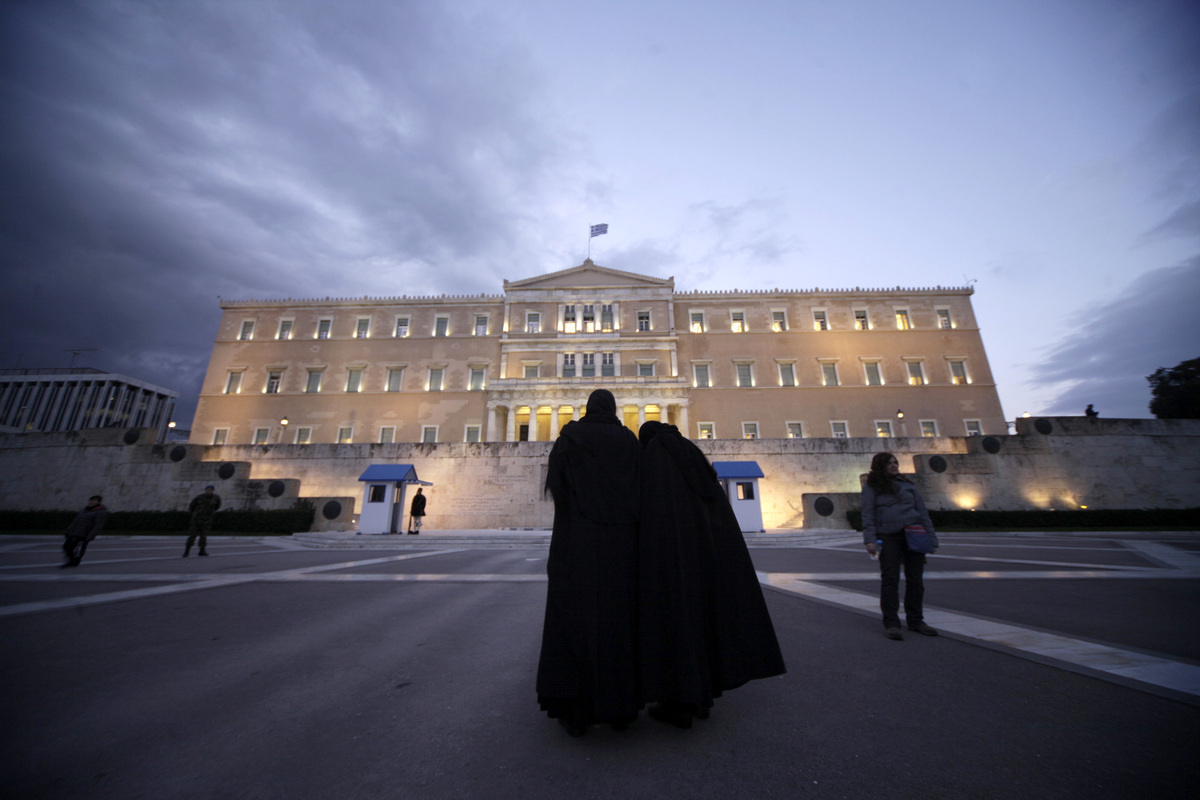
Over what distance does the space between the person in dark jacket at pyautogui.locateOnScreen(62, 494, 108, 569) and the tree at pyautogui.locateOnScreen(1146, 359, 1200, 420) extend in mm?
49603

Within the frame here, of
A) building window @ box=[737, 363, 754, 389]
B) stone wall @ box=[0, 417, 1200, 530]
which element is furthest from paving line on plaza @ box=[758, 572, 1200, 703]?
building window @ box=[737, 363, 754, 389]

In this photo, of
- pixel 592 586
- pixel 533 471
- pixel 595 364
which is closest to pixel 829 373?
pixel 595 364

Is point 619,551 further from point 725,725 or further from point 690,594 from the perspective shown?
point 725,725

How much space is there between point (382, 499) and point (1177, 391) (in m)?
48.7

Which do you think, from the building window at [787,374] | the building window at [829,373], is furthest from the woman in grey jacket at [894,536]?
the building window at [829,373]

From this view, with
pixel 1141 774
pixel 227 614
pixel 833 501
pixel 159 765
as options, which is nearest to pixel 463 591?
pixel 227 614

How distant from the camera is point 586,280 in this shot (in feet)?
131

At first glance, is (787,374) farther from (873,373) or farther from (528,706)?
(528,706)

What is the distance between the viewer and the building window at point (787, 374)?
3612 cm

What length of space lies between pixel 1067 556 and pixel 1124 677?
9.00 meters

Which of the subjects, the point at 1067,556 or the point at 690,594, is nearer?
the point at 690,594

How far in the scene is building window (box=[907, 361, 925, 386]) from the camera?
35.8 m

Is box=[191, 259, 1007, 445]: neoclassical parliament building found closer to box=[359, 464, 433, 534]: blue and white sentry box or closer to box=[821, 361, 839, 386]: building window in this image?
box=[821, 361, 839, 386]: building window

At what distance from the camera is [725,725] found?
248cm
